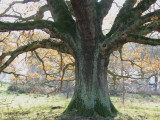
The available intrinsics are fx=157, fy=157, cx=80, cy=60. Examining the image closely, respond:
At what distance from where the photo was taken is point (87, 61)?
17.8 feet

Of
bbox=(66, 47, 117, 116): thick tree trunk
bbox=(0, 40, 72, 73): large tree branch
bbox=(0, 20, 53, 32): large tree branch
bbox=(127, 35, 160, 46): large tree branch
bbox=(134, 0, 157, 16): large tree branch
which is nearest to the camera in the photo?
bbox=(0, 20, 53, 32): large tree branch

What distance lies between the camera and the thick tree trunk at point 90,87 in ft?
17.0

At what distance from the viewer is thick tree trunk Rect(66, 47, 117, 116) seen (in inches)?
203

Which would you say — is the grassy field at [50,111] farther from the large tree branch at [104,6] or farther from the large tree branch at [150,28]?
the large tree branch at [104,6]

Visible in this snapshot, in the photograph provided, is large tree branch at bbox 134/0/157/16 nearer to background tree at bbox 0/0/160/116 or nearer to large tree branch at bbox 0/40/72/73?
background tree at bbox 0/0/160/116

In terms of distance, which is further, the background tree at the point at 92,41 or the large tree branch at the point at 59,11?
the large tree branch at the point at 59,11

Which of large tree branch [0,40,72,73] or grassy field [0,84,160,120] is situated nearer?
grassy field [0,84,160,120]

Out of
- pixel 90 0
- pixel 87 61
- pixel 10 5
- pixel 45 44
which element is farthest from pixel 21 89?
pixel 90 0

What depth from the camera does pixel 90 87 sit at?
527 cm

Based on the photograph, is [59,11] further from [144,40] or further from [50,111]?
[50,111]

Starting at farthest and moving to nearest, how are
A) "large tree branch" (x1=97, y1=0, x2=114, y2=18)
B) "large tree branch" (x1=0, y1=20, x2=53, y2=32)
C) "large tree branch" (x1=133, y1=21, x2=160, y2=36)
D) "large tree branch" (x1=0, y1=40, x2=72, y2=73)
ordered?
"large tree branch" (x1=97, y1=0, x2=114, y2=18) → "large tree branch" (x1=0, y1=40, x2=72, y2=73) → "large tree branch" (x1=133, y1=21, x2=160, y2=36) → "large tree branch" (x1=0, y1=20, x2=53, y2=32)

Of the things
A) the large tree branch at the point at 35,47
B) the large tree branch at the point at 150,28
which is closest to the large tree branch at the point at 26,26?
the large tree branch at the point at 35,47

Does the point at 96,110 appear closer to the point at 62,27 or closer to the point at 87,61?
the point at 87,61

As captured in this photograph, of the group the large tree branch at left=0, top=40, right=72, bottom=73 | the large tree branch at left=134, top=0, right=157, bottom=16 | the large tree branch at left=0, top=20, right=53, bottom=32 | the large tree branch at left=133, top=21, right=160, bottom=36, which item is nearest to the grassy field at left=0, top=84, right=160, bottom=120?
the large tree branch at left=0, top=40, right=72, bottom=73
